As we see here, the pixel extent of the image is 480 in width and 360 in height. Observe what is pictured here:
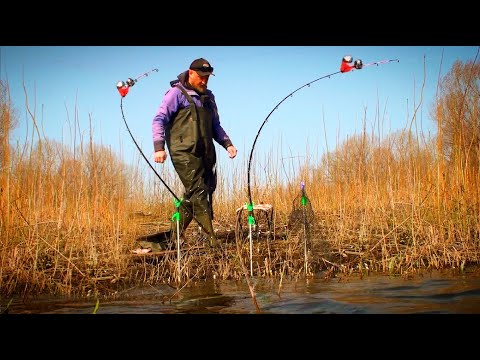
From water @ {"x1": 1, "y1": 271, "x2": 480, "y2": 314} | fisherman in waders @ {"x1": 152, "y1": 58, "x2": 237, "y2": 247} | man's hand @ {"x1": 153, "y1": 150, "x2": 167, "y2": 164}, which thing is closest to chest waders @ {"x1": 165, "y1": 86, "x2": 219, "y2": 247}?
fisherman in waders @ {"x1": 152, "y1": 58, "x2": 237, "y2": 247}

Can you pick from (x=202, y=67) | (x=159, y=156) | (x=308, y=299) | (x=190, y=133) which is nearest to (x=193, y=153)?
(x=190, y=133)

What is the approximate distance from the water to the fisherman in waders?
678 mm

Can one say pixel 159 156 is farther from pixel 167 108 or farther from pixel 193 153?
pixel 167 108

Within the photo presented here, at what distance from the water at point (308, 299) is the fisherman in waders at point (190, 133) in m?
0.68

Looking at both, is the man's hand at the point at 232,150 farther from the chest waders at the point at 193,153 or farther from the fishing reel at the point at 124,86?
the fishing reel at the point at 124,86

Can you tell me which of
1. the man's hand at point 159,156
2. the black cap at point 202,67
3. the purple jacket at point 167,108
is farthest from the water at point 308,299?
the black cap at point 202,67

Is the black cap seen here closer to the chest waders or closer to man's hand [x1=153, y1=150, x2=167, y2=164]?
the chest waders

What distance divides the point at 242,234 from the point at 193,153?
37.1 inches

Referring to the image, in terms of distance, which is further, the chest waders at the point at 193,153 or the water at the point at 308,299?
the chest waders at the point at 193,153

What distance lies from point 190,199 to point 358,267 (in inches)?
53.0

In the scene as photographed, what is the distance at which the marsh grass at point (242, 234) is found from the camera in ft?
9.49

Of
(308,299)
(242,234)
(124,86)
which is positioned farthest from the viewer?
(242,234)

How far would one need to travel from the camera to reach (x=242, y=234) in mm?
3758

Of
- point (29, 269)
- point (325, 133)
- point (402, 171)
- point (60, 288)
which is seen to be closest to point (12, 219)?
point (29, 269)
